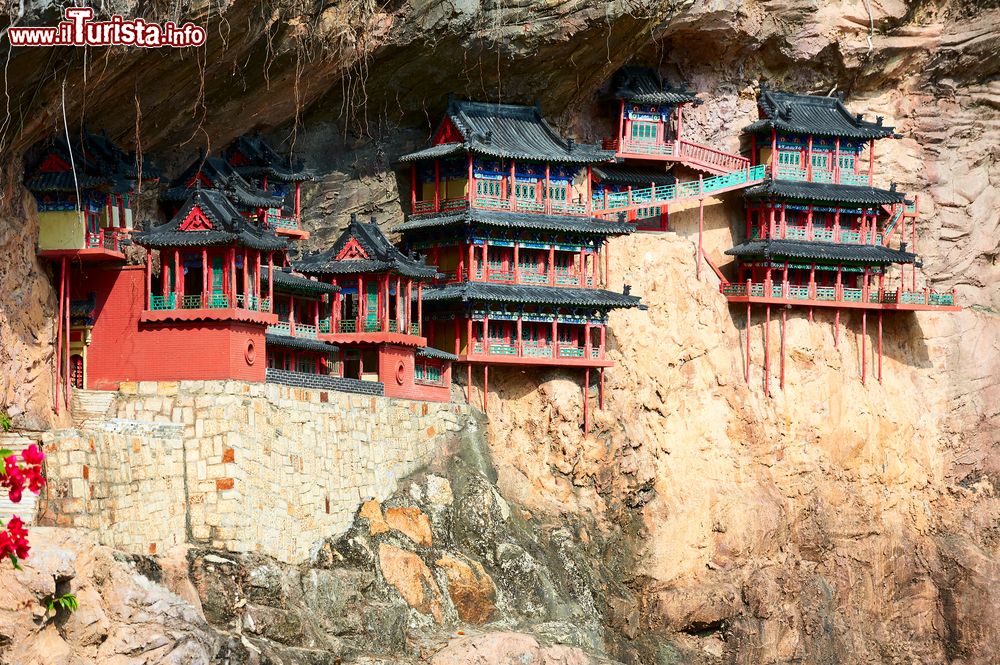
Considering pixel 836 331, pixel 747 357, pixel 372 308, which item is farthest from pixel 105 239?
pixel 836 331

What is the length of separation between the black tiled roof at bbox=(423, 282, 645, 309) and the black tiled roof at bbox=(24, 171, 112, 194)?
1361 cm

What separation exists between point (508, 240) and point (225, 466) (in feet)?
59.1

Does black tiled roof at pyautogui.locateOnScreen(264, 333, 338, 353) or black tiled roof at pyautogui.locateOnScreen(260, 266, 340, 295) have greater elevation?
black tiled roof at pyautogui.locateOnScreen(260, 266, 340, 295)

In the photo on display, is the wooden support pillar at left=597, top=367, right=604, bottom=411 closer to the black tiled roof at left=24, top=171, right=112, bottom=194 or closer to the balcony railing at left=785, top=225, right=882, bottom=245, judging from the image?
the balcony railing at left=785, top=225, right=882, bottom=245

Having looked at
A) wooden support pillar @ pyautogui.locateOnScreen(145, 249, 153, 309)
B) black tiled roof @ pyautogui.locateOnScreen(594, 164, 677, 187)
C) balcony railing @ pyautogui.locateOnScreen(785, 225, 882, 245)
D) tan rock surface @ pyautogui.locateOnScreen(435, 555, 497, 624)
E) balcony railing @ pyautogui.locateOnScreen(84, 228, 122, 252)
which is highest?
black tiled roof @ pyautogui.locateOnScreen(594, 164, 677, 187)

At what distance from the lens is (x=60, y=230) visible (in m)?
50.1

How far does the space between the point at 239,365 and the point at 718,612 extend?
2011 cm

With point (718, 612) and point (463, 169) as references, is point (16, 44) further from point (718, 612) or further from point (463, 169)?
point (718, 612)

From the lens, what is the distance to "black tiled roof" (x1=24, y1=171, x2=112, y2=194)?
4966cm

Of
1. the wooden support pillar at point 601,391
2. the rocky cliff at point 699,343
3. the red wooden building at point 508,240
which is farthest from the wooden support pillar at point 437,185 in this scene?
the wooden support pillar at point 601,391

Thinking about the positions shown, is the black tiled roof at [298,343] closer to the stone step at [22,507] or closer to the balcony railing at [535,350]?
the balcony railing at [535,350]

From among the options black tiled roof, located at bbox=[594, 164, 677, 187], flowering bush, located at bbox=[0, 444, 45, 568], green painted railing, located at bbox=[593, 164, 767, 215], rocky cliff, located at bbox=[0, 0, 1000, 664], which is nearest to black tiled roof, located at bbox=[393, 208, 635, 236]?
rocky cliff, located at bbox=[0, 0, 1000, 664]

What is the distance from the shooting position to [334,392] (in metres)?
52.9

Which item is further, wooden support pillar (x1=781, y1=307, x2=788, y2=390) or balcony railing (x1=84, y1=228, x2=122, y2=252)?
wooden support pillar (x1=781, y1=307, x2=788, y2=390)
